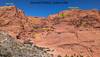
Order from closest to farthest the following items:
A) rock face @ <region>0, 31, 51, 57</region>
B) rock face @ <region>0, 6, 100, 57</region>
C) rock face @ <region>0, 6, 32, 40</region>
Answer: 1. rock face @ <region>0, 31, 51, 57</region>
2. rock face @ <region>0, 6, 100, 57</region>
3. rock face @ <region>0, 6, 32, 40</region>

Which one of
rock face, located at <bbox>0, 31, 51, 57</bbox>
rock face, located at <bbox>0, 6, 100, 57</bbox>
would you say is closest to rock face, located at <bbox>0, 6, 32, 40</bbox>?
rock face, located at <bbox>0, 6, 100, 57</bbox>

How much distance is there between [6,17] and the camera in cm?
5344

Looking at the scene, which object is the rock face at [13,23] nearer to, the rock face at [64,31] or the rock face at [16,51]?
the rock face at [64,31]

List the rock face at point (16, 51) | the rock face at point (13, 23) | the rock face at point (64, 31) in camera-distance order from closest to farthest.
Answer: the rock face at point (16, 51) → the rock face at point (64, 31) → the rock face at point (13, 23)

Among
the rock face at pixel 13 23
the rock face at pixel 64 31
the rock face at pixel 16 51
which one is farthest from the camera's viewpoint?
the rock face at pixel 13 23

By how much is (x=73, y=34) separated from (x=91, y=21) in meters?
6.22

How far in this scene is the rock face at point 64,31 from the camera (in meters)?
45.1

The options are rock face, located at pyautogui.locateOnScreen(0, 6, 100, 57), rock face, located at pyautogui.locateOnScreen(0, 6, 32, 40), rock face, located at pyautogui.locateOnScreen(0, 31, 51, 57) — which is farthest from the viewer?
rock face, located at pyautogui.locateOnScreen(0, 6, 32, 40)

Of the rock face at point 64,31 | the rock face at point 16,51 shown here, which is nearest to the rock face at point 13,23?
the rock face at point 64,31

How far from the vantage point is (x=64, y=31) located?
1987 inches

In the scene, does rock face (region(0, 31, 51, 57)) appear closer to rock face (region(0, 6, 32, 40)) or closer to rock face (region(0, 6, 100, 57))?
rock face (region(0, 6, 100, 57))

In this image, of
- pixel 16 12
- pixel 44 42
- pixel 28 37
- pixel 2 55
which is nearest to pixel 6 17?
pixel 16 12

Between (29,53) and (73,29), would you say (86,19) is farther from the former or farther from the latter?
(29,53)

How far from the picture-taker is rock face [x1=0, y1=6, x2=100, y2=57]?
45.1 m
